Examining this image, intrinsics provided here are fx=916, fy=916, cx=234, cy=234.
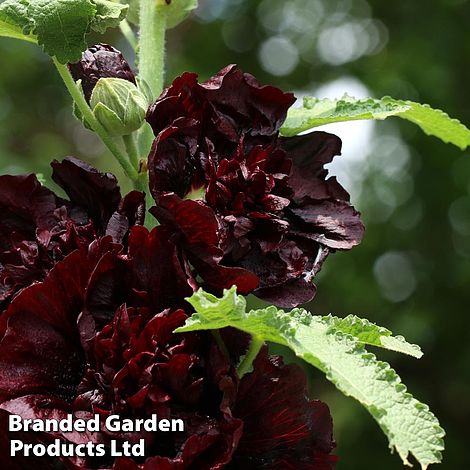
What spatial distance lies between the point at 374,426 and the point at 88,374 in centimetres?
459

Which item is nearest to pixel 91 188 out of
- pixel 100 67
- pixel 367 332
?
pixel 100 67

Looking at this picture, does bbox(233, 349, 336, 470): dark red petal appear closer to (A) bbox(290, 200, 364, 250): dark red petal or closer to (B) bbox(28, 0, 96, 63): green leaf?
(A) bbox(290, 200, 364, 250): dark red petal

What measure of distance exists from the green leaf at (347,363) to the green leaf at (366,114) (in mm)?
341

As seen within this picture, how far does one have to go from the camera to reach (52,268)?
3.37ft

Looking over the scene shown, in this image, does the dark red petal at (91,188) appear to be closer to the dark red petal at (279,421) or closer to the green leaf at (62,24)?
the green leaf at (62,24)

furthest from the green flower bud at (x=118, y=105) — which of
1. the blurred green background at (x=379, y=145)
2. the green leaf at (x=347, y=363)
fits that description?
the blurred green background at (x=379, y=145)

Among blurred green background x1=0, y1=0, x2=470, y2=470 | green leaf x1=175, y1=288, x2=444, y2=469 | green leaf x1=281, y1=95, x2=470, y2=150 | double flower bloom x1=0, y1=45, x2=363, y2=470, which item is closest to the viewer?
green leaf x1=175, y1=288, x2=444, y2=469

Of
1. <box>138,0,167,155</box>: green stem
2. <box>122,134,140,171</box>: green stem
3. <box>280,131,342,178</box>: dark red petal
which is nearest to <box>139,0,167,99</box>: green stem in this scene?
<box>138,0,167,155</box>: green stem

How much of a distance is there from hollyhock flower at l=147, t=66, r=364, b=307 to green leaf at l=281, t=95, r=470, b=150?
9 cm

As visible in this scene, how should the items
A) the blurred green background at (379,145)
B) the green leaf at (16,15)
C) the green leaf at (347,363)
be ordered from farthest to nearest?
the blurred green background at (379,145) → the green leaf at (16,15) → the green leaf at (347,363)

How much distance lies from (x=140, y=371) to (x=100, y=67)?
0.43m

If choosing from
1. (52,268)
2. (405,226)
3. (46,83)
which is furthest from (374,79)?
Answer: (52,268)

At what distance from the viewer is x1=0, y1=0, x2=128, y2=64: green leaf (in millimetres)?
1070

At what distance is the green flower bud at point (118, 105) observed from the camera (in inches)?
44.6
